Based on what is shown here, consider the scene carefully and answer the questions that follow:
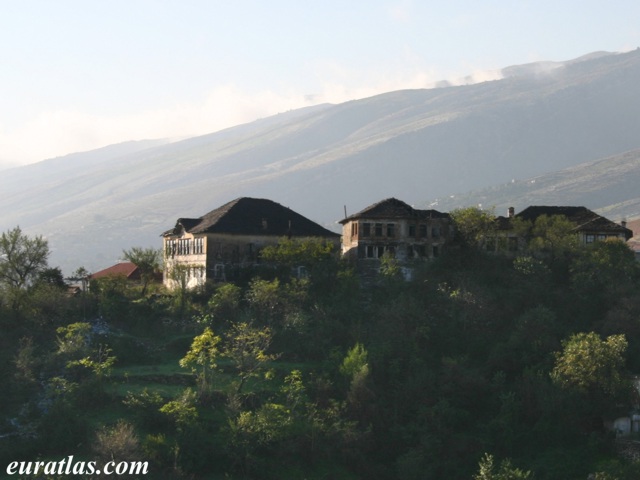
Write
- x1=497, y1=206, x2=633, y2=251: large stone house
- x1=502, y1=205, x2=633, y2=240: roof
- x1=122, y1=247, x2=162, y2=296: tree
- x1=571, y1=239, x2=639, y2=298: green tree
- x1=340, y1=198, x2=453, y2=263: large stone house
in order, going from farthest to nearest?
x1=122, y1=247, x2=162, y2=296: tree < x1=502, y1=205, x2=633, y2=240: roof < x1=497, y1=206, x2=633, y2=251: large stone house < x1=340, y1=198, x2=453, y2=263: large stone house < x1=571, y1=239, x2=639, y2=298: green tree

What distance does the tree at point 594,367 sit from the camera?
225 feet

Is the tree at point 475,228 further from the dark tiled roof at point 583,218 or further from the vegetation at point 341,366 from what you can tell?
the dark tiled roof at point 583,218

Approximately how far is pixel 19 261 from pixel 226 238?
17.8m

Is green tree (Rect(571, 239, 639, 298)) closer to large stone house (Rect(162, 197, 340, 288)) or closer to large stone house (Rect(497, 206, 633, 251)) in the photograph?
large stone house (Rect(497, 206, 633, 251))

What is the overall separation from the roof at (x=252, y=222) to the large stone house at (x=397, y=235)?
674cm

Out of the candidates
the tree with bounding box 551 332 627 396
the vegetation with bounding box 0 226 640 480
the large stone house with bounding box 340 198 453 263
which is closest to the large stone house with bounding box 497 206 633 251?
the vegetation with bounding box 0 226 640 480

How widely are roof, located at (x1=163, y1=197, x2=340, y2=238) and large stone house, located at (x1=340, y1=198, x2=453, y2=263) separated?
6736 mm

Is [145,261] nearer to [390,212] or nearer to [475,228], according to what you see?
[390,212]

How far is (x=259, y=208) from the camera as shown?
94.4 metres

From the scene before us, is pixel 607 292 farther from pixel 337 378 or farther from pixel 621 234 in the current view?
pixel 337 378

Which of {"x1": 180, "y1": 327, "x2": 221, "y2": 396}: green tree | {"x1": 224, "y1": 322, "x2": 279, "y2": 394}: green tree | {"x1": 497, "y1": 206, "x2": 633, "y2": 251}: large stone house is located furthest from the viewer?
{"x1": 497, "y1": 206, "x2": 633, "y2": 251}: large stone house

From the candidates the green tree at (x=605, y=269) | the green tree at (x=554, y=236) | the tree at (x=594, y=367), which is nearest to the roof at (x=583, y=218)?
the green tree at (x=554, y=236)

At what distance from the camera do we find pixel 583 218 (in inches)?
3703

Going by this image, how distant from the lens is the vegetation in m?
63.8
